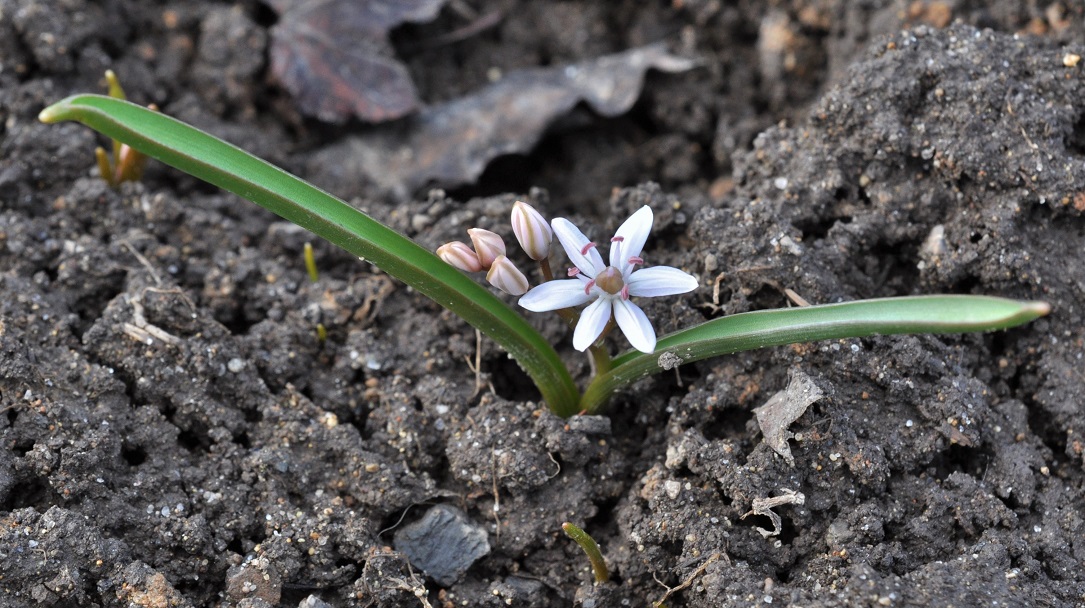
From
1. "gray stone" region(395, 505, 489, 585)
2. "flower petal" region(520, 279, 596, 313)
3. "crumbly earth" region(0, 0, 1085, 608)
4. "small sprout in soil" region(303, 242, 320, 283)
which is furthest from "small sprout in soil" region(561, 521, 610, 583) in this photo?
"small sprout in soil" region(303, 242, 320, 283)

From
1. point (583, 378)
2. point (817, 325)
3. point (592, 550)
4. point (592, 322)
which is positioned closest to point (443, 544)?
point (592, 550)

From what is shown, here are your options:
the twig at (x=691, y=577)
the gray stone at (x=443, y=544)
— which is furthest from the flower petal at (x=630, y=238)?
the gray stone at (x=443, y=544)

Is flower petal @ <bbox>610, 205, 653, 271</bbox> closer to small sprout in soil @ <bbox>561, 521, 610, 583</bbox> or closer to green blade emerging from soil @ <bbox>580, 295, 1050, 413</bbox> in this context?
green blade emerging from soil @ <bbox>580, 295, 1050, 413</bbox>

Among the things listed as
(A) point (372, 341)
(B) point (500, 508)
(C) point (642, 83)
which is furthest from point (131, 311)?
(C) point (642, 83)

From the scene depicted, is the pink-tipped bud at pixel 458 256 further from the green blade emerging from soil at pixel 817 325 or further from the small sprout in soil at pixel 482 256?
the green blade emerging from soil at pixel 817 325

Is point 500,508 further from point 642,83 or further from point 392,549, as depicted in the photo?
point 642,83

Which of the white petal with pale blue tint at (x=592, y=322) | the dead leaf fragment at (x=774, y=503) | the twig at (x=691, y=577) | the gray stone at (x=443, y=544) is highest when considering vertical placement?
the white petal with pale blue tint at (x=592, y=322)
